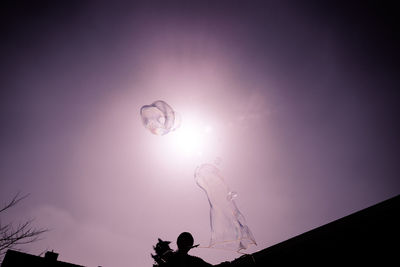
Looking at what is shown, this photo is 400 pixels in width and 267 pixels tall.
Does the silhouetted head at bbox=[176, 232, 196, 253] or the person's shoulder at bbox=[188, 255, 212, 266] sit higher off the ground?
the silhouetted head at bbox=[176, 232, 196, 253]

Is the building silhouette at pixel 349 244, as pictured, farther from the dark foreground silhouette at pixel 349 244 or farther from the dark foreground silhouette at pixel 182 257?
the dark foreground silhouette at pixel 182 257

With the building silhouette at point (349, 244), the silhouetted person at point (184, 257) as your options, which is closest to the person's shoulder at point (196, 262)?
the silhouetted person at point (184, 257)

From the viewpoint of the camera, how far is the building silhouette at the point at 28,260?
12.8 metres

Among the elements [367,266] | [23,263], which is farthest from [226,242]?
[23,263]

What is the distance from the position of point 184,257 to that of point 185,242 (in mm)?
242

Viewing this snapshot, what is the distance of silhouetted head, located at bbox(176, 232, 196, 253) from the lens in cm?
326

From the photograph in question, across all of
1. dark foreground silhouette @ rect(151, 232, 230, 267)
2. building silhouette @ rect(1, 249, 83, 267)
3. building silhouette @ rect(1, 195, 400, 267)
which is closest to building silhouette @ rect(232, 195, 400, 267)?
building silhouette @ rect(1, 195, 400, 267)

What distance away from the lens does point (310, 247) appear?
4.53 m

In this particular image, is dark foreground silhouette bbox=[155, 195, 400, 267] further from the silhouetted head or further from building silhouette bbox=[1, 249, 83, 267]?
building silhouette bbox=[1, 249, 83, 267]

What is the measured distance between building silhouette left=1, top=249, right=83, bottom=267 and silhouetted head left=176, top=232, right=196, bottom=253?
1592cm

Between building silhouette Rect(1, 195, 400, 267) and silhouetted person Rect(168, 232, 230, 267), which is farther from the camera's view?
building silhouette Rect(1, 195, 400, 267)

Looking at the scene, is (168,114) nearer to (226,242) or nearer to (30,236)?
(226,242)

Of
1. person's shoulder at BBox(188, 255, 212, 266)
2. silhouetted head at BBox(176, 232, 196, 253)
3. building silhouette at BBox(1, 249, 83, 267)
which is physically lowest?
person's shoulder at BBox(188, 255, 212, 266)

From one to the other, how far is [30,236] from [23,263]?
5.34 metres
